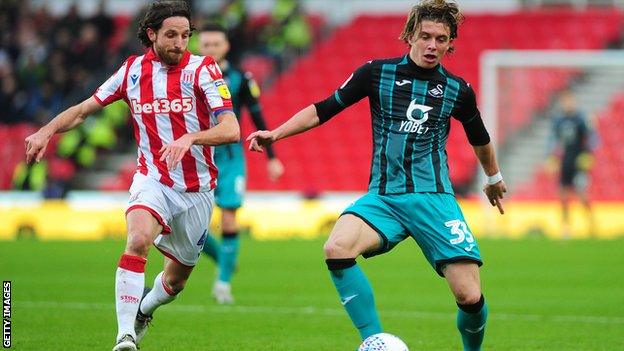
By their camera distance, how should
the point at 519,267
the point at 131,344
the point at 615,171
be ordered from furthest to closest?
1. the point at 615,171
2. the point at 519,267
3. the point at 131,344

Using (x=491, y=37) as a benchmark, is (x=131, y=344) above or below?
above

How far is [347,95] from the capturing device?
7.97 metres

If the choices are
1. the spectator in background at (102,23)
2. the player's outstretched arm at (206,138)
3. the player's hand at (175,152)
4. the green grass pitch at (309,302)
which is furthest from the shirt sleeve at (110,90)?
the spectator in background at (102,23)

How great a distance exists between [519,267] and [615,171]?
25.3 ft

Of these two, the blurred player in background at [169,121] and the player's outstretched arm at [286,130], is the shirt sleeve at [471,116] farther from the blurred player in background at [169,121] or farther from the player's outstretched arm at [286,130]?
the blurred player in background at [169,121]

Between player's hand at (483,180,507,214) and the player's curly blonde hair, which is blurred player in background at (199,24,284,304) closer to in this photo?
player's hand at (483,180,507,214)

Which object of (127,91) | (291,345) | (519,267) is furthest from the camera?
(519,267)

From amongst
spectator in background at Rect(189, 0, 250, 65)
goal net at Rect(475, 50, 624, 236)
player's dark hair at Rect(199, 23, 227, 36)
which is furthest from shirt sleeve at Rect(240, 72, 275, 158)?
spectator in background at Rect(189, 0, 250, 65)

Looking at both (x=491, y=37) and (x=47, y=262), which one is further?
(x=491, y=37)

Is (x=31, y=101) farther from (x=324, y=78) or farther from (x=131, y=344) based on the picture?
(x=131, y=344)

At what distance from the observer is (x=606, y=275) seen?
15.3 m

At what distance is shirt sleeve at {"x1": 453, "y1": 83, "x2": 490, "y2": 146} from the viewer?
8070mm

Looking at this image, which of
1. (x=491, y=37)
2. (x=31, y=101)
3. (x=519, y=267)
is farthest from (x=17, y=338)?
(x=491, y=37)

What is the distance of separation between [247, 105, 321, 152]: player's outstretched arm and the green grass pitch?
2007mm
